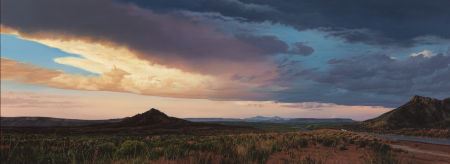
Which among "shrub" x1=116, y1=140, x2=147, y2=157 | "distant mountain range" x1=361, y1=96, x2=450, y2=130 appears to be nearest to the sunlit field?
"shrub" x1=116, y1=140, x2=147, y2=157

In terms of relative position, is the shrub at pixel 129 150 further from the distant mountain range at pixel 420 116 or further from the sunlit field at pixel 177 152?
the distant mountain range at pixel 420 116

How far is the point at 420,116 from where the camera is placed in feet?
543

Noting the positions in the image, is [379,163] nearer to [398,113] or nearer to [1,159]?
[1,159]

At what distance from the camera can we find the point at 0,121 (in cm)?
19925

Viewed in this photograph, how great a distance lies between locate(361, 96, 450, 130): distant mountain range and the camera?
157 metres

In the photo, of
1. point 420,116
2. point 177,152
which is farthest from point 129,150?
point 420,116

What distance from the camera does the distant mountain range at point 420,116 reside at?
516 feet

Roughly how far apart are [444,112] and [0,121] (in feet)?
571

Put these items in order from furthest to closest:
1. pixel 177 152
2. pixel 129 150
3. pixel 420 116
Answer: pixel 420 116
pixel 129 150
pixel 177 152

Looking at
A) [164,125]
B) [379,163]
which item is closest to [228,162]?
[379,163]

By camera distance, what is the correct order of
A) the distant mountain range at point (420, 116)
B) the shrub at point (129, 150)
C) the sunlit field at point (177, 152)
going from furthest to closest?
the distant mountain range at point (420, 116)
the shrub at point (129, 150)
the sunlit field at point (177, 152)

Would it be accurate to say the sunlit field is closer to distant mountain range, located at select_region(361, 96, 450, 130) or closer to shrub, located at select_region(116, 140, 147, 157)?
shrub, located at select_region(116, 140, 147, 157)

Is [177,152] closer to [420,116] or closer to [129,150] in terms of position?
[129,150]

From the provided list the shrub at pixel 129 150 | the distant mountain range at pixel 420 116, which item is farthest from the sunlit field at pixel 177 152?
the distant mountain range at pixel 420 116
